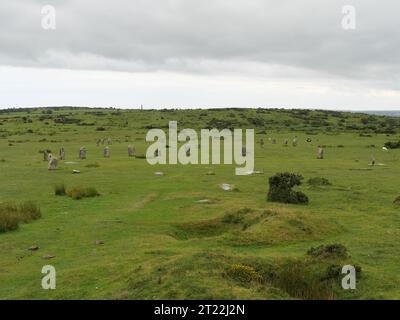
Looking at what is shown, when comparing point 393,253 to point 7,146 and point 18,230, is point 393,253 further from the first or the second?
point 7,146

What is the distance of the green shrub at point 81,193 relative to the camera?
27.6m

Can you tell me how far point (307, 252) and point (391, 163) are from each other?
31004mm

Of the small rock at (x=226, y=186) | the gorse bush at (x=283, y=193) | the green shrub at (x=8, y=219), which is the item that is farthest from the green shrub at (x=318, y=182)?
the green shrub at (x=8, y=219)

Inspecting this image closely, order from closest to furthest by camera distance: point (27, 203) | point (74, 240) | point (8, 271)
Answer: point (8, 271) → point (74, 240) → point (27, 203)

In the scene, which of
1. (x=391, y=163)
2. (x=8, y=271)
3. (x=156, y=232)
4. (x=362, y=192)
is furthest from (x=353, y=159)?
(x=8, y=271)

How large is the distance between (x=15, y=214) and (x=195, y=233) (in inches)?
302

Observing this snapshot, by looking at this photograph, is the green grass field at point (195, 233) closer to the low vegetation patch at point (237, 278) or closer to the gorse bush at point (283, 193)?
the low vegetation patch at point (237, 278)

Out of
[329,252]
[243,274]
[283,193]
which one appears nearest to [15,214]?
[283,193]

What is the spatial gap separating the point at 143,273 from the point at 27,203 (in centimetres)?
1304

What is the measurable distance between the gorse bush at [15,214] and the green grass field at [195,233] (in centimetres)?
37

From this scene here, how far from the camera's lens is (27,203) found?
24.3 meters
